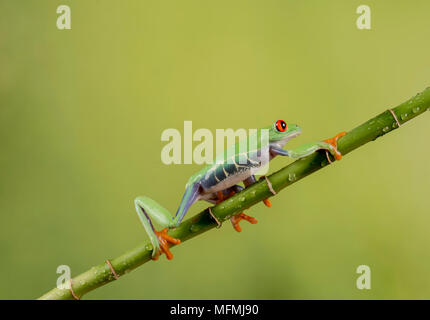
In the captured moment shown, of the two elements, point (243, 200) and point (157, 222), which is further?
point (157, 222)

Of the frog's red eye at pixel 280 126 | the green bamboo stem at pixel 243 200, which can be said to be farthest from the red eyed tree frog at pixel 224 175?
the green bamboo stem at pixel 243 200

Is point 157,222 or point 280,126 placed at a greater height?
point 280,126

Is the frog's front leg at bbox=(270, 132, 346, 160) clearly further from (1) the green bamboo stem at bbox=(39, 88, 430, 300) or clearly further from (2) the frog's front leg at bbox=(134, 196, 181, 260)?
(2) the frog's front leg at bbox=(134, 196, 181, 260)

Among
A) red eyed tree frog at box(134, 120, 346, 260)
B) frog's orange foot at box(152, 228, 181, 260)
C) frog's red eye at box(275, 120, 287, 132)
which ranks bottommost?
frog's orange foot at box(152, 228, 181, 260)

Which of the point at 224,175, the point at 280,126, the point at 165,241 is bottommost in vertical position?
the point at 165,241

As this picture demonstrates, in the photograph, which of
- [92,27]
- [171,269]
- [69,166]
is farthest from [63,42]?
[171,269]

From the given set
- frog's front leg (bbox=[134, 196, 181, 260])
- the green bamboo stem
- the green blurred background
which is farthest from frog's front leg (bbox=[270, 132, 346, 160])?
→ the green blurred background

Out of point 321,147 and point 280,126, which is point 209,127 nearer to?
point 280,126

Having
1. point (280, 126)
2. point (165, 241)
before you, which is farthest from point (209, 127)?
point (165, 241)
